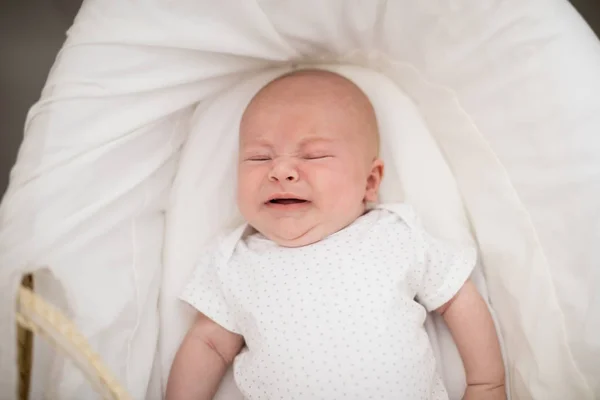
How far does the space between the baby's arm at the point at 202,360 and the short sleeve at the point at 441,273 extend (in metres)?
0.35

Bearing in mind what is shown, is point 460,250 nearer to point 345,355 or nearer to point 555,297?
point 555,297

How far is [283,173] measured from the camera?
2.94 ft

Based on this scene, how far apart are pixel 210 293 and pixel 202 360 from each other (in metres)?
0.12

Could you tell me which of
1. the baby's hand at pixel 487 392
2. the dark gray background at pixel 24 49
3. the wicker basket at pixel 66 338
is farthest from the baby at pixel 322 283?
the dark gray background at pixel 24 49

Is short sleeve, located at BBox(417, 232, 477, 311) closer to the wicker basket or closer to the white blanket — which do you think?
the white blanket

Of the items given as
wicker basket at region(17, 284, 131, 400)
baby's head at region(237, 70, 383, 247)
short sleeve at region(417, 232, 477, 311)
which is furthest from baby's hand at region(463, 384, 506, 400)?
wicker basket at region(17, 284, 131, 400)

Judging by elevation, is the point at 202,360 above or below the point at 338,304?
below

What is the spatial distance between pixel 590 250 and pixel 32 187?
0.84 m

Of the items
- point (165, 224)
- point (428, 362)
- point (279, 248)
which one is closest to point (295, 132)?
point (279, 248)

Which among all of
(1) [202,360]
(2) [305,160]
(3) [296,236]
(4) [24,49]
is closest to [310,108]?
(2) [305,160]

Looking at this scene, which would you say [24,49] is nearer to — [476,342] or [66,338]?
[66,338]

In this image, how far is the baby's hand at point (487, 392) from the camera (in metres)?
0.90

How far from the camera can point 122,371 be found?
89cm

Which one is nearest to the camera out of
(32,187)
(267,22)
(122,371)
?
(32,187)
